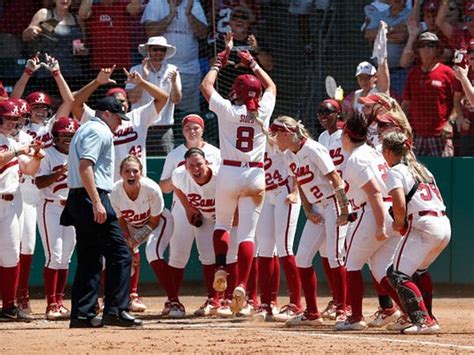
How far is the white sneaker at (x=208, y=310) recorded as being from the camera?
11.1m

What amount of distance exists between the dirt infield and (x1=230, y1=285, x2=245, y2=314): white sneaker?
155mm

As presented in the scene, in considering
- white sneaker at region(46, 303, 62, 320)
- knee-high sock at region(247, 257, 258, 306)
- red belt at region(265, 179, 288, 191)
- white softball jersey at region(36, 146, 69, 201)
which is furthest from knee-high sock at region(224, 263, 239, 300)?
white softball jersey at region(36, 146, 69, 201)

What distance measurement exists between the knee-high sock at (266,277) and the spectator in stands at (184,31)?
3.42 m

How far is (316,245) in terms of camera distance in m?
10.3

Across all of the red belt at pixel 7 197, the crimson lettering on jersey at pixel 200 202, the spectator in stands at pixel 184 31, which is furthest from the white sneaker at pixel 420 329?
the spectator in stands at pixel 184 31

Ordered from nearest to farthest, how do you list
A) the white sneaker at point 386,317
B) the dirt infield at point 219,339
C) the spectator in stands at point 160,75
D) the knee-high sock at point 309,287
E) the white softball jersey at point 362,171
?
the dirt infield at point 219,339 → the white softball jersey at point 362,171 → the white sneaker at point 386,317 → the knee-high sock at point 309,287 → the spectator in stands at point 160,75

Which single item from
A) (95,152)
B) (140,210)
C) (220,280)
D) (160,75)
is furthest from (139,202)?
(160,75)

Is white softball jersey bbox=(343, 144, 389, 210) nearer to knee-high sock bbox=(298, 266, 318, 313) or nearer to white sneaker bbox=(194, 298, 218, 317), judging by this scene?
knee-high sock bbox=(298, 266, 318, 313)

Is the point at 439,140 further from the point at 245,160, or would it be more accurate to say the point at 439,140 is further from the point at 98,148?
the point at 98,148

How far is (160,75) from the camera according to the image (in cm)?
1262

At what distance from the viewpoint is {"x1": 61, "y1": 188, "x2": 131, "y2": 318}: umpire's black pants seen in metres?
9.36

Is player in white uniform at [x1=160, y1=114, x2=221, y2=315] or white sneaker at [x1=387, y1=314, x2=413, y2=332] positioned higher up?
player in white uniform at [x1=160, y1=114, x2=221, y2=315]

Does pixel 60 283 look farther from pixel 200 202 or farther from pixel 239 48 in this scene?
pixel 239 48

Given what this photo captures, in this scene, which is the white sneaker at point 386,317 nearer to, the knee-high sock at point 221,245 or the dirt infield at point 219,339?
the dirt infield at point 219,339
